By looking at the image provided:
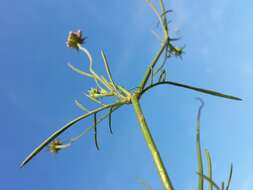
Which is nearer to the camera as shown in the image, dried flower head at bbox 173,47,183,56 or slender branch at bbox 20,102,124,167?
slender branch at bbox 20,102,124,167

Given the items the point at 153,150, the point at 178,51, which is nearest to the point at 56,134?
the point at 153,150

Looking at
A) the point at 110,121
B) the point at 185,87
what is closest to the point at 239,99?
the point at 185,87

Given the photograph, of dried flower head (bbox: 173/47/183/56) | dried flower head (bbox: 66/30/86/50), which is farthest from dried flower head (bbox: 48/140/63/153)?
dried flower head (bbox: 173/47/183/56)

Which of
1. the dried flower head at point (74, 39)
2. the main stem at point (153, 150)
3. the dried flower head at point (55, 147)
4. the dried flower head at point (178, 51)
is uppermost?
the dried flower head at point (74, 39)

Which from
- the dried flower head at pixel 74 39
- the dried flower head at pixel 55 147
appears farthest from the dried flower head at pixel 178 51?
the dried flower head at pixel 55 147

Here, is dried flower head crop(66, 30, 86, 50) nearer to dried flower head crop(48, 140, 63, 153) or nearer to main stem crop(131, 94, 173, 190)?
dried flower head crop(48, 140, 63, 153)

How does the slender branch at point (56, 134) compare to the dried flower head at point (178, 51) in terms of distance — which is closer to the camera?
the slender branch at point (56, 134)

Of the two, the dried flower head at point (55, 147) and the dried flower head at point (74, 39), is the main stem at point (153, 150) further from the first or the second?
the dried flower head at point (74, 39)

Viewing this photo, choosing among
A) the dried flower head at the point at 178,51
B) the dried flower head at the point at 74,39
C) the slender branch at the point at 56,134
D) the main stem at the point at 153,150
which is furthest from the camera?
the dried flower head at the point at 74,39

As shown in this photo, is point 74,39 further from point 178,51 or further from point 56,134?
point 56,134

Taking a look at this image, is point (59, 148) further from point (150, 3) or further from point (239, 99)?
point (239, 99)

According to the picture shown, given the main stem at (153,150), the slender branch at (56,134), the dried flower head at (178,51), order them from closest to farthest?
the main stem at (153,150) < the slender branch at (56,134) < the dried flower head at (178,51)
